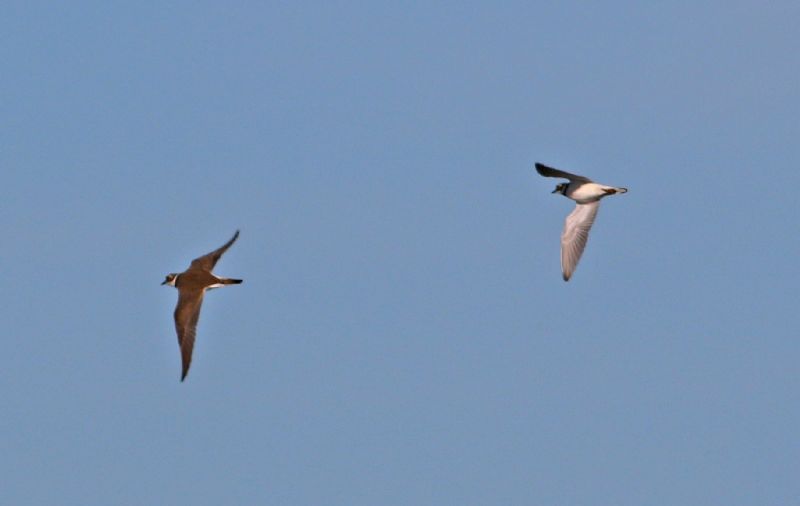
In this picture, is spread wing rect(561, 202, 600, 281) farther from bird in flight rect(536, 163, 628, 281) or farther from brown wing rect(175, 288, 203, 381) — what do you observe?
brown wing rect(175, 288, 203, 381)

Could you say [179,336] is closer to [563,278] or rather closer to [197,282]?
[197,282]

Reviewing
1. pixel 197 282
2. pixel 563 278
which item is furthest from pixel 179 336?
pixel 563 278

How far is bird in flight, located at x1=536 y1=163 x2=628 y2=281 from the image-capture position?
51.3 m

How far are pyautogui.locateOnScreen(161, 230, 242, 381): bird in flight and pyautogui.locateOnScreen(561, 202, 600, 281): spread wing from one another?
12.2 m

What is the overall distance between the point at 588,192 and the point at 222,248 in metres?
14.8

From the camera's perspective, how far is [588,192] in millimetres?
53656

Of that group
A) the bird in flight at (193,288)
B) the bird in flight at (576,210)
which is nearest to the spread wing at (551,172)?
the bird in flight at (576,210)

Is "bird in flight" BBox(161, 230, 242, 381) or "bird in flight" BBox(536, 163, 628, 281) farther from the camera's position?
"bird in flight" BBox(536, 163, 628, 281)

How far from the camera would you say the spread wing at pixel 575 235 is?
51.0m

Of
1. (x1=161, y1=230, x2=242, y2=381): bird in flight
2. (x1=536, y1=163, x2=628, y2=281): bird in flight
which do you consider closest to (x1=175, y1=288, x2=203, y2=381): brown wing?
(x1=161, y1=230, x2=242, y2=381): bird in flight

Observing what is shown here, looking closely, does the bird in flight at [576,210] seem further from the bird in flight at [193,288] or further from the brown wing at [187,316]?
the brown wing at [187,316]

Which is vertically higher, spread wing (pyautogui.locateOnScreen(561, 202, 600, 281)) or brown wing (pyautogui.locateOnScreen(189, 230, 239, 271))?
spread wing (pyautogui.locateOnScreen(561, 202, 600, 281))

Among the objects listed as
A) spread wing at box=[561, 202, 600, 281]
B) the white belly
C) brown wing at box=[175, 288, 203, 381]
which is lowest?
brown wing at box=[175, 288, 203, 381]

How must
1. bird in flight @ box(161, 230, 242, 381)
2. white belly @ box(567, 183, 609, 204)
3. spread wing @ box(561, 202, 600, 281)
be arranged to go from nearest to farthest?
bird in flight @ box(161, 230, 242, 381), spread wing @ box(561, 202, 600, 281), white belly @ box(567, 183, 609, 204)
